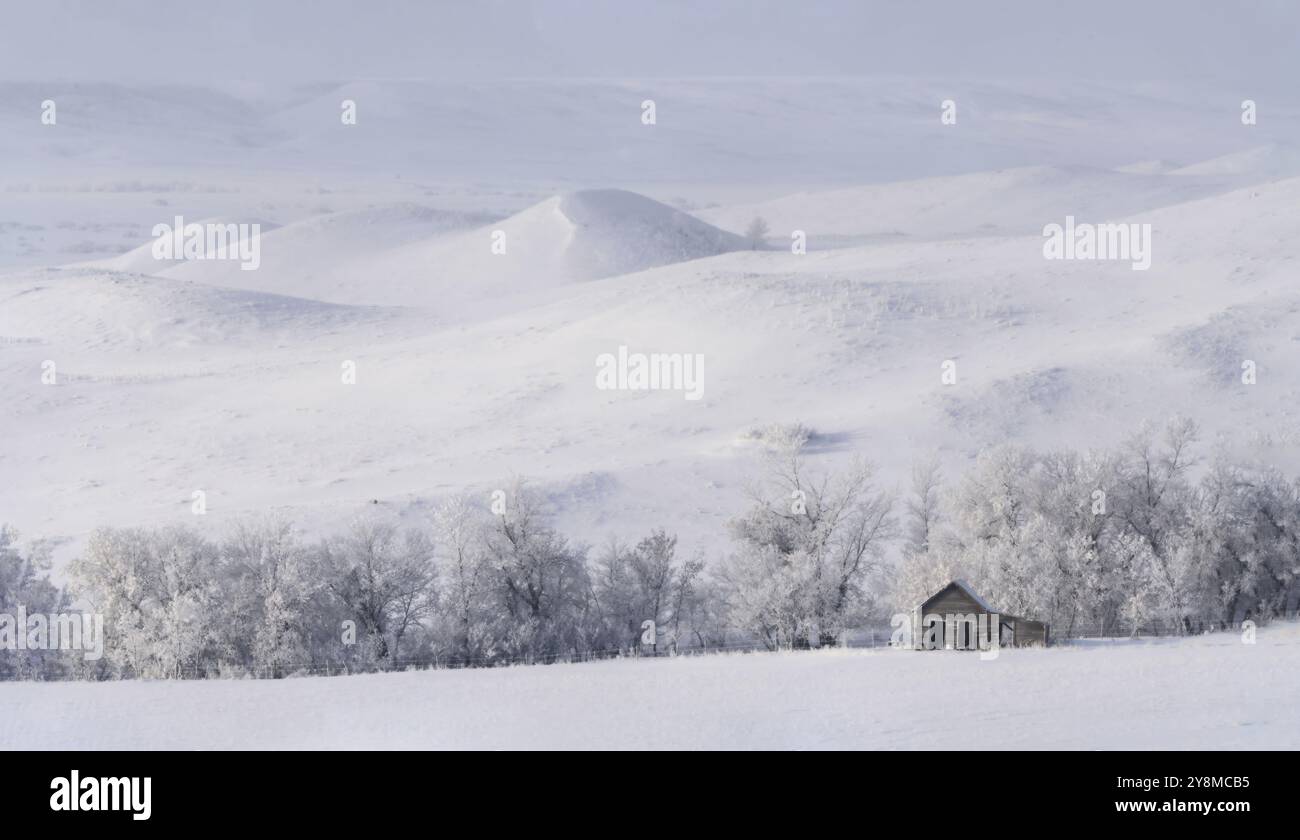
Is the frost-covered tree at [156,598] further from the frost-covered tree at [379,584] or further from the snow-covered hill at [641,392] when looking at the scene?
the snow-covered hill at [641,392]

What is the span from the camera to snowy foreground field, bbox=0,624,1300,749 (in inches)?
748

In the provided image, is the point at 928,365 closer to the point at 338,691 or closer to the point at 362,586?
the point at 362,586

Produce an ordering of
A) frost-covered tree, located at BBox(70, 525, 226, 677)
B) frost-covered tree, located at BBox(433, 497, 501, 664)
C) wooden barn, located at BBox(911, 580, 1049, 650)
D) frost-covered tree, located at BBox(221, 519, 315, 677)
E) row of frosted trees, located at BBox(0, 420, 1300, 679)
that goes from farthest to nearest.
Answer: frost-covered tree, located at BBox(433, 497, 501, 664) < row of frosted trees, located at BBox(0, 420, 1300, 679) < frost-covered tree, located at BBox(221, 519, 315, 677) < frost-covered tree, located at BBox(70, 525, 226, 677) < wooden barn, located at BBox(911, 580, 1049, 650)

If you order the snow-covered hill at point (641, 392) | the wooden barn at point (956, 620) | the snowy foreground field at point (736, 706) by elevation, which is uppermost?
the snow-covered hill at point (641, 392)

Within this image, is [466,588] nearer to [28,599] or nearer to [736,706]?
[28,599]

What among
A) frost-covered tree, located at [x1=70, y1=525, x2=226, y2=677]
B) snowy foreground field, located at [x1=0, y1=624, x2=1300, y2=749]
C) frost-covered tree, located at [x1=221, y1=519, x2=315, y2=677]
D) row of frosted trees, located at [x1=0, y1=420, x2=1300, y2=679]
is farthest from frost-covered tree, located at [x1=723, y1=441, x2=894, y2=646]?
frost-covered tree, located at [x1=70, y1=525, x2=226, y2=677]

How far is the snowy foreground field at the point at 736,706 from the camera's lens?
748 inches

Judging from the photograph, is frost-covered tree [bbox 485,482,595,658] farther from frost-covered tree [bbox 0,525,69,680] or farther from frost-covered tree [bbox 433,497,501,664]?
frost-covered tree [bbox 0,525,69,680]

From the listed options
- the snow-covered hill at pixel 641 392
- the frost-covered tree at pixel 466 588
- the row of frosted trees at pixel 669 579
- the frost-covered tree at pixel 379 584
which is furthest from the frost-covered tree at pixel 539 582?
the snow-covered hill at pixel 641 392

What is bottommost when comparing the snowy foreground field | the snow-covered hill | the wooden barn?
the snowy foreground field

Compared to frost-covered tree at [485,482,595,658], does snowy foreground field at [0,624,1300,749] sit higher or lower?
lower

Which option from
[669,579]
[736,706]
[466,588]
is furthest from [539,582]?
[736,706]

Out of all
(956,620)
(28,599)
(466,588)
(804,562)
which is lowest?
(956,620)

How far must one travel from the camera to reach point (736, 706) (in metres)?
21.4
